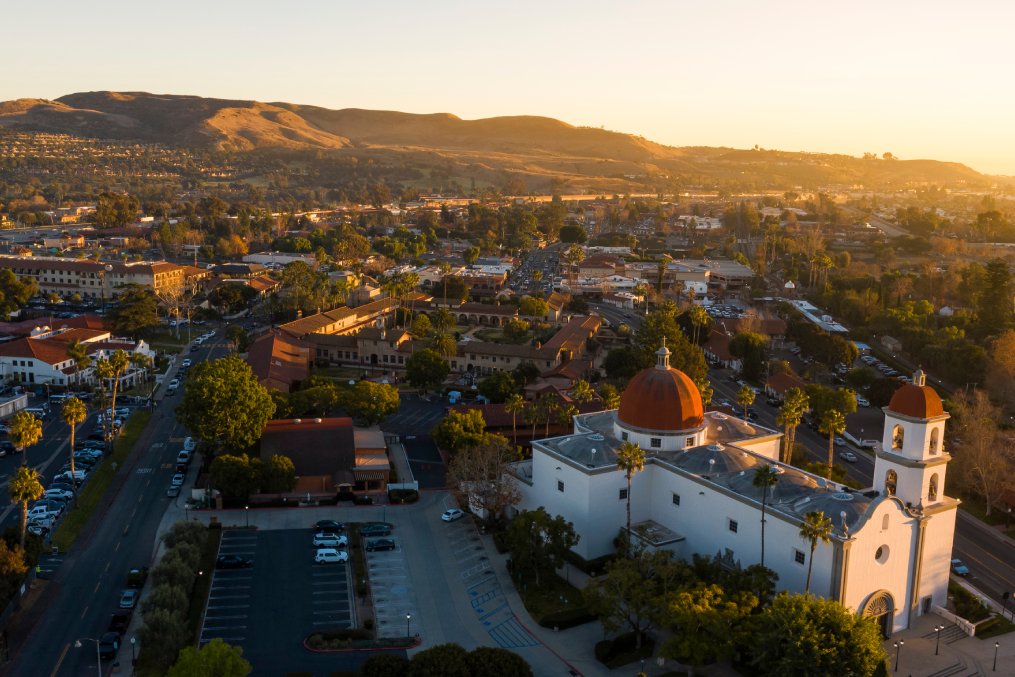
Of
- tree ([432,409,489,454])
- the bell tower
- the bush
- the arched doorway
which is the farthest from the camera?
tree ([432,409,489,454])

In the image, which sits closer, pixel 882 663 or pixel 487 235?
pixel 882 663

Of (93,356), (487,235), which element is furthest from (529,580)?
(487,235)

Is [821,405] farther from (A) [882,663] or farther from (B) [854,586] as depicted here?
(A) [882,663]

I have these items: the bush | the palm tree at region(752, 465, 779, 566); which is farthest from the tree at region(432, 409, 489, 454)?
the palm tree at region(752, 465, 779, 566)

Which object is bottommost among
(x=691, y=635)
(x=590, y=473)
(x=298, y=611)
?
(x=298, y=611)

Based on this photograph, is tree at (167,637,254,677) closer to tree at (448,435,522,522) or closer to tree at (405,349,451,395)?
tree at (448,435,522,522)

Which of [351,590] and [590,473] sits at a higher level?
[590,473]

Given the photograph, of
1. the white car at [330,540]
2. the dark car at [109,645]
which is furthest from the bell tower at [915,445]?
the dark car at [109,645]
